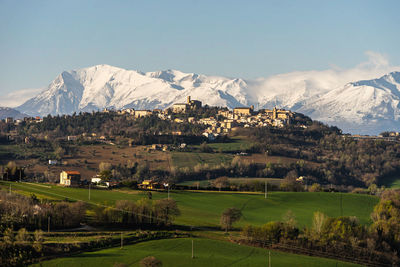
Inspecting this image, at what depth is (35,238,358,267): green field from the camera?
151 ft

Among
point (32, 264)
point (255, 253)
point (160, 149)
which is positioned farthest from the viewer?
point (160, 149)

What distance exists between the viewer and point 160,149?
14975cm

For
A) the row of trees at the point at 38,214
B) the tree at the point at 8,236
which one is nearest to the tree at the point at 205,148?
the row of trees at the point at 38,214

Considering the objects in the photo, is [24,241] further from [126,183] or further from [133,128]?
[133,128]

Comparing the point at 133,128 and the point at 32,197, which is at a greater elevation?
the point at 133,128

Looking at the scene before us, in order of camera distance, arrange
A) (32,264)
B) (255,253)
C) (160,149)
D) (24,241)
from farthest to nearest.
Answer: (160,149)
(255,253)
(24,241)
(32,264)

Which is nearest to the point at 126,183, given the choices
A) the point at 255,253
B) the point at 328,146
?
the point at 255,253

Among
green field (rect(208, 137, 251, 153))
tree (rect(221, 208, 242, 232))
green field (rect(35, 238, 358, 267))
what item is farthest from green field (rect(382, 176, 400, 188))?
green field (rect(35, 238, 358, 267))

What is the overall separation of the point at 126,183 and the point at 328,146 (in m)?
96.0

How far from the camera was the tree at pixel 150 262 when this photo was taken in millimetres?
44812

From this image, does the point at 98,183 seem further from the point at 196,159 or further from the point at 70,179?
the point at 196,159

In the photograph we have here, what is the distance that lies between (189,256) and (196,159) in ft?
286

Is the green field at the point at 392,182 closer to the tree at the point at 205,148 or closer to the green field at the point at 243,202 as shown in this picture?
the tree at the point at 205,148

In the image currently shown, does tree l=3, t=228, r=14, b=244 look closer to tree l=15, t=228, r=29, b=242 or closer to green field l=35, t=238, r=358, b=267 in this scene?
tree l=15, t=228, r=29, b=242
